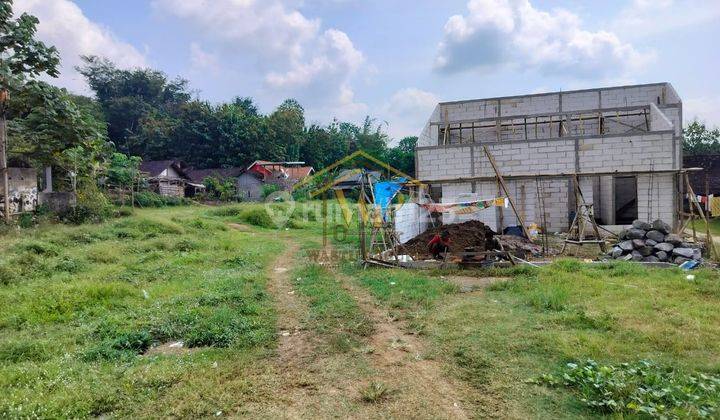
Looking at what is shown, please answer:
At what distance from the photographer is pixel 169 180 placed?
2873cm

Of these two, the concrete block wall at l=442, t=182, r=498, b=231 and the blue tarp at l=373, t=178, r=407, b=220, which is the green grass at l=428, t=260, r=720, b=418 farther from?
the concrete block wall at l=442, t=182, r=498, b=231

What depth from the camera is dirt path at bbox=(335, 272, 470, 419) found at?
3.44 m

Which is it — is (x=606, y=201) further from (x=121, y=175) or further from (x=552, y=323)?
(x=121, y=175)

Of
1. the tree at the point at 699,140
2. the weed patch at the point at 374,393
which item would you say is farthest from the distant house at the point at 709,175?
the weed patch at the point at 374,393

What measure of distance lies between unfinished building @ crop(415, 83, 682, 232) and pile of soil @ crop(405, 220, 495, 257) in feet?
6.61

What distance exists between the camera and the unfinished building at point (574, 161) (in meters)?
12.5

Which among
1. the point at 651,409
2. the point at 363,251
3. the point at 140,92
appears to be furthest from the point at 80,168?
the point at 140,92

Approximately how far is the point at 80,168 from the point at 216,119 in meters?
20.0

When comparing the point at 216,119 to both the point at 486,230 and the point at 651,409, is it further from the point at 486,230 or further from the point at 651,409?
the point at 651,409

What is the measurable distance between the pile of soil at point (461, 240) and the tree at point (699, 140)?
25.8 m

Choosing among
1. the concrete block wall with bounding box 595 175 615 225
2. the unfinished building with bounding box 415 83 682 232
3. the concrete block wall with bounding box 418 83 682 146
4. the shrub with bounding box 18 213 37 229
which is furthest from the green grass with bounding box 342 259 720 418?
the shrub with bounding box 18 213 37 229

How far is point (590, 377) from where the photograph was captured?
3711 millimetres

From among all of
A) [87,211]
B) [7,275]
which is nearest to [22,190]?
[87,211]

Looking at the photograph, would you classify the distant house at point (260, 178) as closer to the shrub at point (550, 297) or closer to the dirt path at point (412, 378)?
the shrub at point (550, 297)
